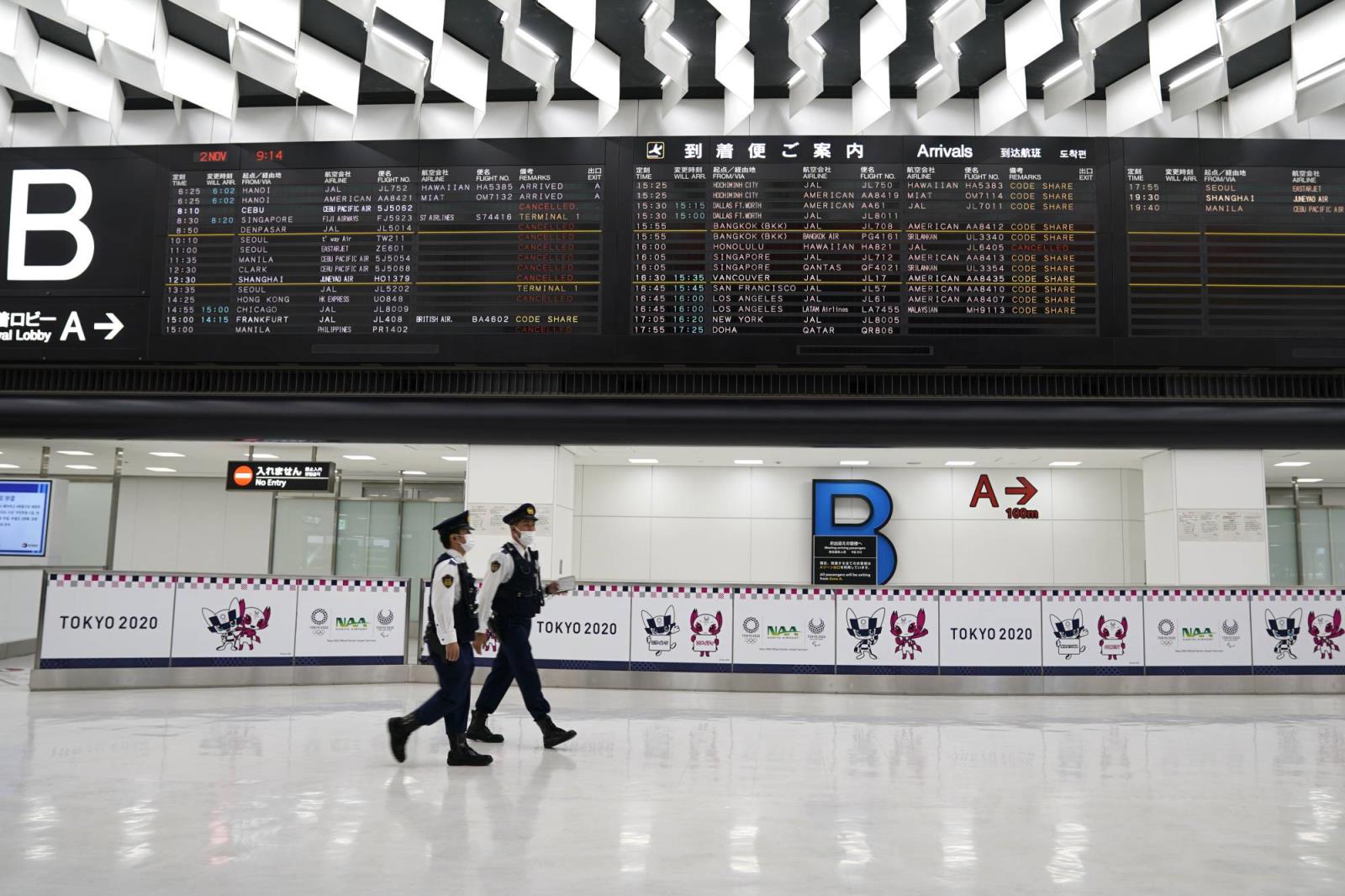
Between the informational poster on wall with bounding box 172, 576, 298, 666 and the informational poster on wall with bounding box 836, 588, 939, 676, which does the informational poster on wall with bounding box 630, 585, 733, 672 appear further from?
the informational poster on wall with bounding box 172, 576, 298, 666

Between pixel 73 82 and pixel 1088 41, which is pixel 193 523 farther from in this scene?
pixel 1088 41

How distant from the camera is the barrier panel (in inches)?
386

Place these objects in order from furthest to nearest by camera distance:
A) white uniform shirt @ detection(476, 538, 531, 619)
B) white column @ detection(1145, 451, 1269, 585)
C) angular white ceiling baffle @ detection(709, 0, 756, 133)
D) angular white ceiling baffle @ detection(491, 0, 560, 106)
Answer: white column @ detection(1145, 451, 1269, 585) < angular white ceiling baffle @ detection(491, 0, 560, 106) < angular white ceiling baffle @ detection(709, 0, 756, 133) < white uniform shirt @ detection(476, 538, 531, 619)

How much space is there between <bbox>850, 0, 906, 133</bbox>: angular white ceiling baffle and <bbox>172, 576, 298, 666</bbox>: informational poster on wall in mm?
7506

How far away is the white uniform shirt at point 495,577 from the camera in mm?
6469

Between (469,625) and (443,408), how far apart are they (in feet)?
14.0

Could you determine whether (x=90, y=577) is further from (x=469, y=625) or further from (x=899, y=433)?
(x=899, y=433)

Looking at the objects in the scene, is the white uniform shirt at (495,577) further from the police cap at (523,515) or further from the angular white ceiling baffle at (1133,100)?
the angular white ceiling baffle at (1133,100)

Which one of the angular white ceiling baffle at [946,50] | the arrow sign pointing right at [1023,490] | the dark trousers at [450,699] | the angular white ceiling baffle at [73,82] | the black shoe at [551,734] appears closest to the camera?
the dark trousers at [450,699]

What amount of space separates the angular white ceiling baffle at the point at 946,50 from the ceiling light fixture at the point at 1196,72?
1.99 m

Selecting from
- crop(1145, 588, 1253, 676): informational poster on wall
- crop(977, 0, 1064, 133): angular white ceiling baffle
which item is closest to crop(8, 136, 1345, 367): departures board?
crop(977, 0, 1064, 133): angular white ceiling baffle

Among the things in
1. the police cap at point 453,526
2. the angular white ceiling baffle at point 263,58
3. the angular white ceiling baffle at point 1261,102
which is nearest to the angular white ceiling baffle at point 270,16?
the angular white ceiling baffle at point 263,58

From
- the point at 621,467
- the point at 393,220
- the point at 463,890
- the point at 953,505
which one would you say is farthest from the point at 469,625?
the point at 953,505

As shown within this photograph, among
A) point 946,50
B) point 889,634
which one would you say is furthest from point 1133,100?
point 889,634
